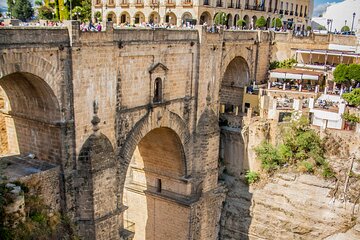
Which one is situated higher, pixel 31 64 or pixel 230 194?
pixel 31 64

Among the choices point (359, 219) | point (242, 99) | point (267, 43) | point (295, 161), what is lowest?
point (359, 219)

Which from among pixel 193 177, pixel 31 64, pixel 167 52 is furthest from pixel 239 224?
pixel 31 64

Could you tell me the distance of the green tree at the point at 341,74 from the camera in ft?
98.5

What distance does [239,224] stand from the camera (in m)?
27.6

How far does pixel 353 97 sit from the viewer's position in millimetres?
27391

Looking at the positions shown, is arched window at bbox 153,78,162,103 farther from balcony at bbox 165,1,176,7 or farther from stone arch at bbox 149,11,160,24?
stone arch at bbox 149,11,160,24

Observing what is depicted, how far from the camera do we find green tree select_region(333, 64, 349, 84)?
3003 centimetres

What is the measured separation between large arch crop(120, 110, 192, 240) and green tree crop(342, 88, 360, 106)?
36.0 feet

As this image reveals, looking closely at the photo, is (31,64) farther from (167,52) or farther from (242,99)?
(242,99)

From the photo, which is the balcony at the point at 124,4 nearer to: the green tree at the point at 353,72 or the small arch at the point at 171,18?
the small arch at the point at 171,18

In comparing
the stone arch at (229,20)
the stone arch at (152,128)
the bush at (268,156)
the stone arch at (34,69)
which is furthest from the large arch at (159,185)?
the stone arch at (229,20)

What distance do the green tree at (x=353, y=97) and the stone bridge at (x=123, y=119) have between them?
6.79 meters

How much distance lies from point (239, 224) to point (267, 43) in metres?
13.3

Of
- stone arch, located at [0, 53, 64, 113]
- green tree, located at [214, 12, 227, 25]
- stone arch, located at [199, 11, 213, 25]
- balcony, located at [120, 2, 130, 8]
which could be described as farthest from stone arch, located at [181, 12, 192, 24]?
stone arch, located at [0, 53, 64, 113]
